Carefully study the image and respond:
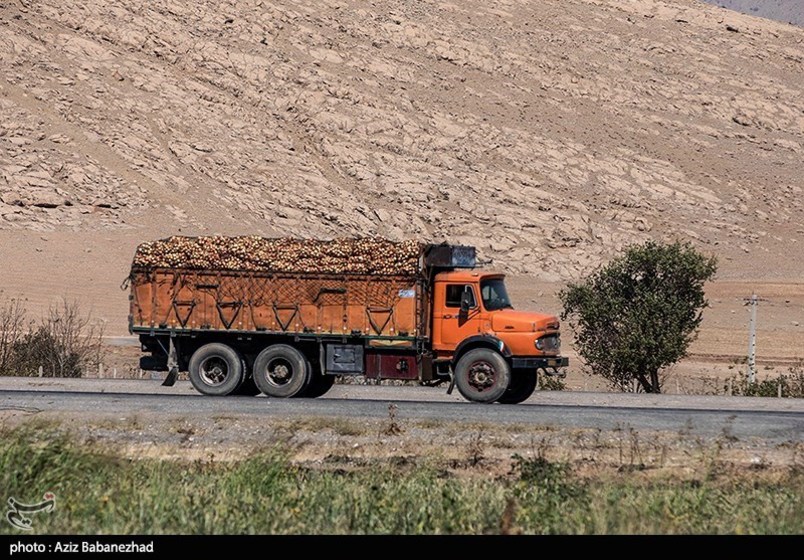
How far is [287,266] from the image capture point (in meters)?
25.3

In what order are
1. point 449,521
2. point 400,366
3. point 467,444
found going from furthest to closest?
point 400,366 < point 467,444 < point 449,521

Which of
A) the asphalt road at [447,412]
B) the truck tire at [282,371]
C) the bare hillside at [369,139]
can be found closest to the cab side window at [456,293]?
the asphalt road at [447,412]

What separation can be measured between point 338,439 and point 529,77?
69.2 meters

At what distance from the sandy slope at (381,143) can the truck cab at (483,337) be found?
102 feet

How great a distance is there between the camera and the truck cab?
2403 cm

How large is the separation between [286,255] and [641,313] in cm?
1486

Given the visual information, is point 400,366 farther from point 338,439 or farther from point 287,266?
point 338,439

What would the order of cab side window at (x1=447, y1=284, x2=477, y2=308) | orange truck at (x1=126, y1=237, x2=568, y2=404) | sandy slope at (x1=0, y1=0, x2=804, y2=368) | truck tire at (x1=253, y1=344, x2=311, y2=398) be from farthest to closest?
sandy slope at (x1=0, y1=0, x2=804, y2=368) → truck tire at (x1=253, y1=344, x2=311, y2=398) → cab side window at (x1=447, y1=284, x2=477, y2=308) → orange truck at (x1=126, y1=237, x2=568, y2=404)

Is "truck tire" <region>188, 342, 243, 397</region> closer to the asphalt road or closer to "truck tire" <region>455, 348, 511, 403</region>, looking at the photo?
the asphalt road

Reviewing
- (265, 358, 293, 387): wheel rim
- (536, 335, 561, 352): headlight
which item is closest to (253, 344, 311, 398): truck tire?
(265, 358, 293, 387): wheel rim

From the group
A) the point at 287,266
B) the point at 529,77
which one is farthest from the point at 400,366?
the point at 529,77

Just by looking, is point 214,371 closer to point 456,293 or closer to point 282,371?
point 282,371

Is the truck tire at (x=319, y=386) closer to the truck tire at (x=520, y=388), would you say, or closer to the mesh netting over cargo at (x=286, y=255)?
the mesh netting over cargo at (x=286, y=255)

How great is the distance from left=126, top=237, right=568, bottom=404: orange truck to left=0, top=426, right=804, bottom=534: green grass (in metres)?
8.09
